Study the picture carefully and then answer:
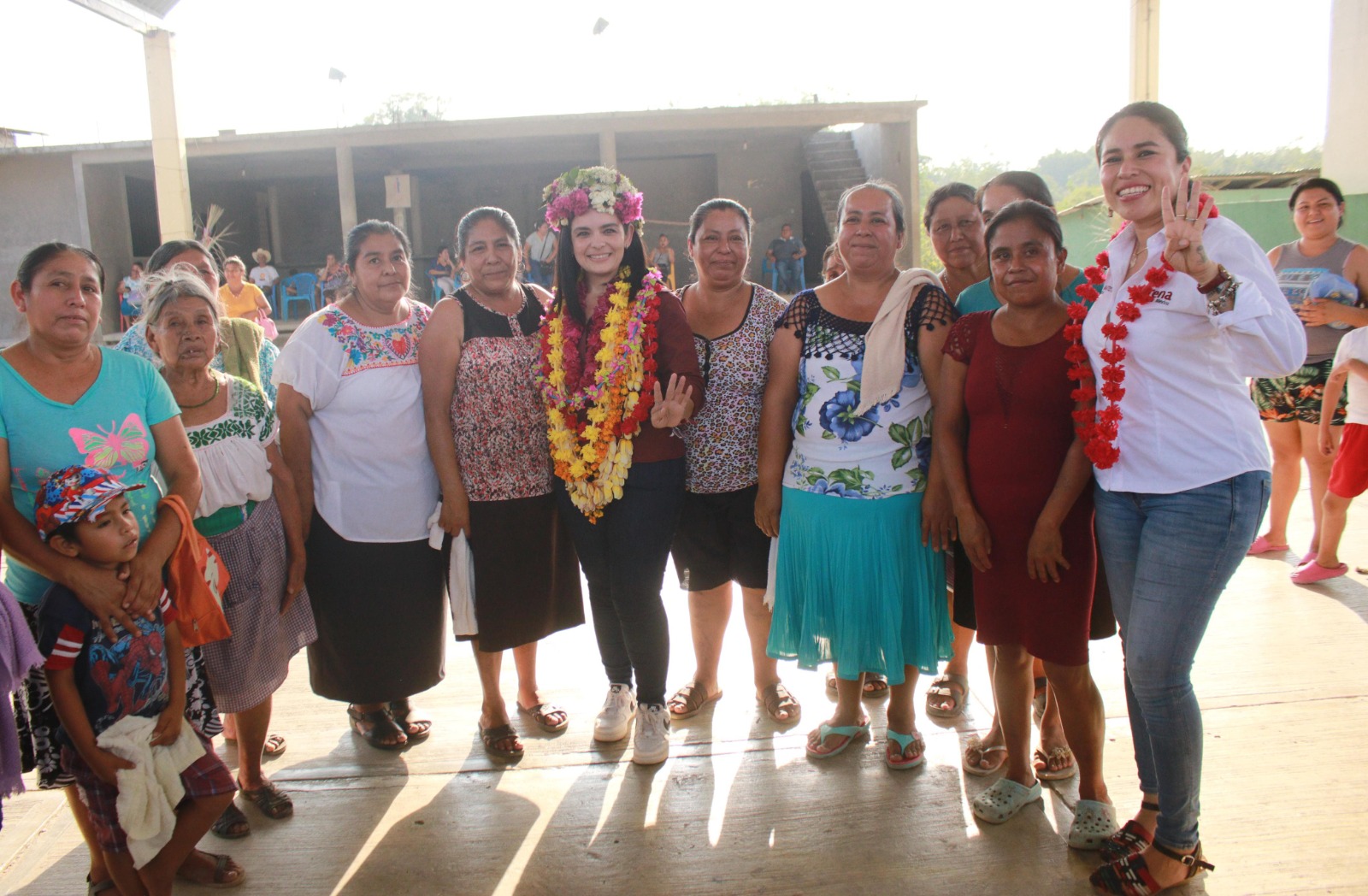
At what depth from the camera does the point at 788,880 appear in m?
2.52

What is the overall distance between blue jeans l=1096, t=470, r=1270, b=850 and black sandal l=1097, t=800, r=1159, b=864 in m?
0.09

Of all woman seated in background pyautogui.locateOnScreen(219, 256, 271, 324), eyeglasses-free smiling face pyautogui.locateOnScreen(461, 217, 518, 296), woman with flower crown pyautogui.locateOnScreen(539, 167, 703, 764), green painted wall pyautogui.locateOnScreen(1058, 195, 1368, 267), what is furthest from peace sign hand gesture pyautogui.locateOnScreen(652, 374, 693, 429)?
green painted wall pyautogui.locateOnScreen(1058, 195, 1368, 267)

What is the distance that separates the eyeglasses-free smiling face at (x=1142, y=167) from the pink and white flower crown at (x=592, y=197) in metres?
1.48

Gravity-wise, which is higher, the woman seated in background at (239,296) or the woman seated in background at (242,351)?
the woman seated in background at (239,296)

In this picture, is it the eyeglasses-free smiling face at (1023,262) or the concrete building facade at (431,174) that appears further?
the concrete building facade at (431,174)

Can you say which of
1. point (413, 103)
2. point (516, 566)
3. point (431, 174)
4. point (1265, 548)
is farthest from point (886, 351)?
point (413, 103)

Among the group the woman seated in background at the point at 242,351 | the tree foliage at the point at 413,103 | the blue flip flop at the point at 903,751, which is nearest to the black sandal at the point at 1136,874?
the blue flip flop at the point at 903,751

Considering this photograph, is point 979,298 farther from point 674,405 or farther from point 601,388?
point 601,388

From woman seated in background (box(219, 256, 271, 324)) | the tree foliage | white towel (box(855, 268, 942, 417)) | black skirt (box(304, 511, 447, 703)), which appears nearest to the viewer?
white towel (box(855, 268, 942, 417))

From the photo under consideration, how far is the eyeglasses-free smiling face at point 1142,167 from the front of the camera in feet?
7.57

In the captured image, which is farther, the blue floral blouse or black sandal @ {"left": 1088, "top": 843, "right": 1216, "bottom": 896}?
the blue floral blouse

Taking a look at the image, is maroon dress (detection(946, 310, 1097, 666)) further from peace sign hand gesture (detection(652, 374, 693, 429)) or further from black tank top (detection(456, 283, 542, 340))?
black tank top (detection(456, 283, 542, 340))

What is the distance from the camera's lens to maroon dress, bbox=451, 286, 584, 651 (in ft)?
10.4

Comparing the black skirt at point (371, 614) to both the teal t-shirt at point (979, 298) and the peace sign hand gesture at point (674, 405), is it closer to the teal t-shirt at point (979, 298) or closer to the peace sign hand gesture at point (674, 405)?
the peace sign hand gesture at point (674, 405)
